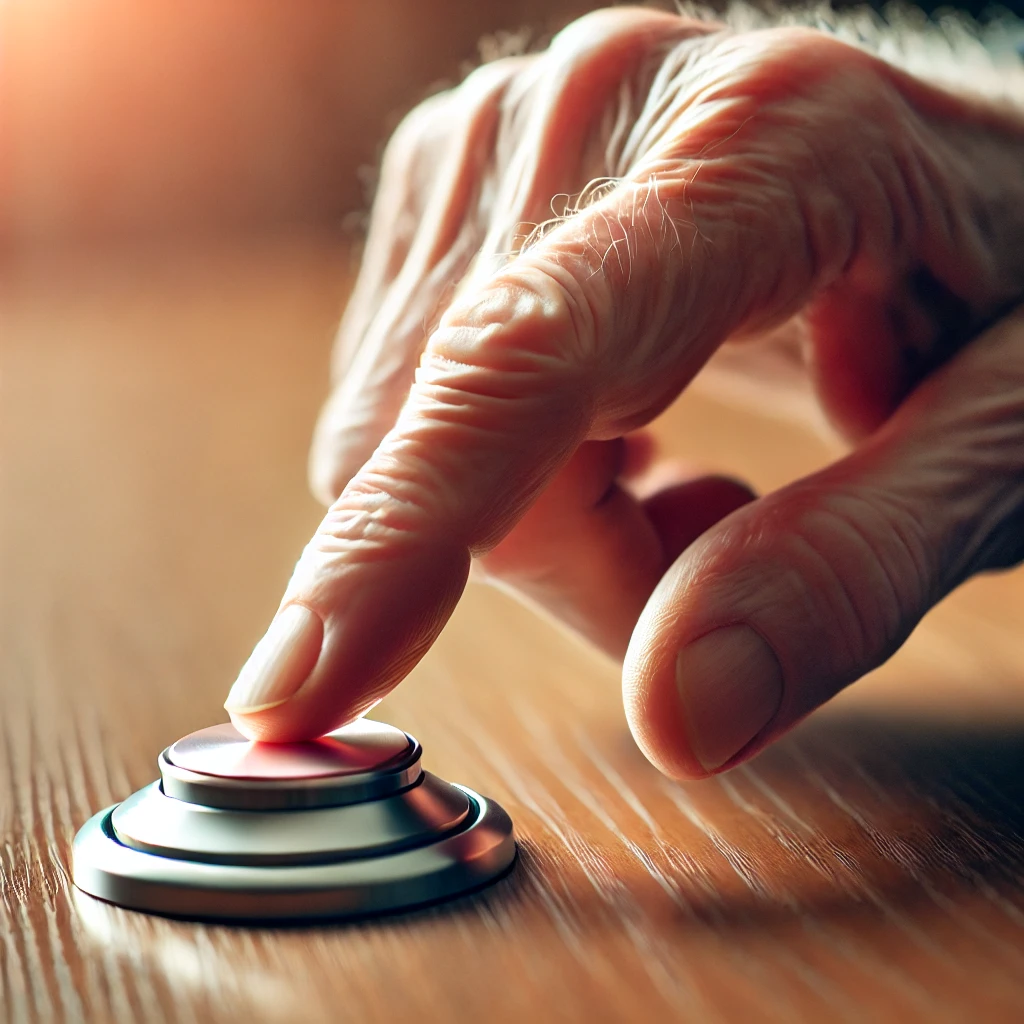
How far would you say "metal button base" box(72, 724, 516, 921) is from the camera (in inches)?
13.6

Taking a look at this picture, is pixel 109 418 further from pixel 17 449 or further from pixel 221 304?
pixel 221 304

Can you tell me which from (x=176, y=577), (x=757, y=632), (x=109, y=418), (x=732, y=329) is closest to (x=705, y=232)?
(x=732, y=329)

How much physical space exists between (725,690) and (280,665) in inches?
5.9

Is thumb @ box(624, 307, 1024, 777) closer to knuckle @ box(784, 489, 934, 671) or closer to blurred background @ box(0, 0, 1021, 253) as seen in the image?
knuckle @ box(784, 489, 934, 671)

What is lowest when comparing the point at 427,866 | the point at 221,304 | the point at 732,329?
the point at 221,304

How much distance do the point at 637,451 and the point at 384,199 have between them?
0.23 metres

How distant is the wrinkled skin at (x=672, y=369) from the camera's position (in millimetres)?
405

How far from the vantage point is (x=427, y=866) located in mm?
364

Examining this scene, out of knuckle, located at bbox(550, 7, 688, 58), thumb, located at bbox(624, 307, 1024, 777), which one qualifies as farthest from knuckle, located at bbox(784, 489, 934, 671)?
knuckle, located at bbox(550, 7, 688, 58)

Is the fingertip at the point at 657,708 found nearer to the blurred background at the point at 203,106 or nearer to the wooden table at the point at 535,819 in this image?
the wooden table at the point at 535,819

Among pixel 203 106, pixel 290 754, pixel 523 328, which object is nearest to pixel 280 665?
pixel 290 754

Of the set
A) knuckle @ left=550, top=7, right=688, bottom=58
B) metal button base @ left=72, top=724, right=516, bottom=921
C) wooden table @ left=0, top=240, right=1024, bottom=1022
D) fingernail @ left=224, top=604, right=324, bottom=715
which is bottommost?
wooden table @ left=0, top=240, right=1024, bottom=1022

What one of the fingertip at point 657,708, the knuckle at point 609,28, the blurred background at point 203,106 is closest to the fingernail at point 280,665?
the fingertip at point 657,708

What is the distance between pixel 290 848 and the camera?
1.16 ft
